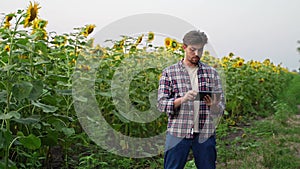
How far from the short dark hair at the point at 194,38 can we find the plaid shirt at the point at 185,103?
0.52 feet

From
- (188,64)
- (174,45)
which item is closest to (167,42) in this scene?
(174,45)

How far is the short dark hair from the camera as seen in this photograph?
7.93ft

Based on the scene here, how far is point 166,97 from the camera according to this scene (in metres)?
2.50

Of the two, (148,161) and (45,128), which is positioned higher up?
(45,128)

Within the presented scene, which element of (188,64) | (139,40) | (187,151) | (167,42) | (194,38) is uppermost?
(167,42)

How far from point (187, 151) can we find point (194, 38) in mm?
709

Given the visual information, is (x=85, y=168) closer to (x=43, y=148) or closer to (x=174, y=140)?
(x=43, y=148)

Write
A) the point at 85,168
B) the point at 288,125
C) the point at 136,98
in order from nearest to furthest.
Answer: the point at 85,168 → the point at 136,98 → the point at 288,125

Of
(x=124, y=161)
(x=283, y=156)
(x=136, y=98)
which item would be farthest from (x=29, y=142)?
(x=283, y=156)

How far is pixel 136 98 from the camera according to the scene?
3785 mm

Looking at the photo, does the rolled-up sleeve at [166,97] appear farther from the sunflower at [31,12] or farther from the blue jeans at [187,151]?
the sunflower at [31,12]

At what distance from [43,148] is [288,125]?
12.5 ft

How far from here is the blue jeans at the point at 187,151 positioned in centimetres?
251

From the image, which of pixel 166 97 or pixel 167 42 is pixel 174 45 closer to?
pixel 167 42
